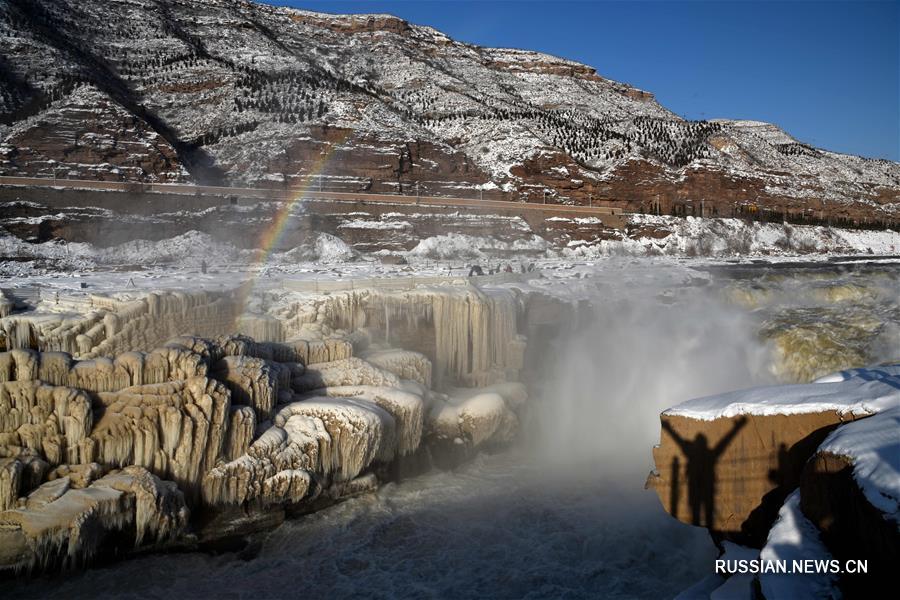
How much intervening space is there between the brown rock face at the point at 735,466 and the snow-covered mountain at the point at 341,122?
31722mm

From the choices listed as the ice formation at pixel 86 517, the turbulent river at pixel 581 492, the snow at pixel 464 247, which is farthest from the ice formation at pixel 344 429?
the snow at pixel 464 247

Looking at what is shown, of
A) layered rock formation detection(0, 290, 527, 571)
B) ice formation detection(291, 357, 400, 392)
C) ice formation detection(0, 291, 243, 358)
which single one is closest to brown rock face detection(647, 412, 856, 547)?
layered rock formation detection(0, 290, 527, 571)

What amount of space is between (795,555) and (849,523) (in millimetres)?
439

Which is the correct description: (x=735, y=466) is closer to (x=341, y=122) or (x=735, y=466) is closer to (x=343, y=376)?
(x=343, y=376)

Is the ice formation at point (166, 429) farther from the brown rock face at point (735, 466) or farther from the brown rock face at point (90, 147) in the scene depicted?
the brown rock face at point (90, 147)

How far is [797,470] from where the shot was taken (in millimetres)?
5395

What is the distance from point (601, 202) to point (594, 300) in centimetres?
2670

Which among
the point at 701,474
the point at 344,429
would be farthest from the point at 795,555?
the point at 344,429

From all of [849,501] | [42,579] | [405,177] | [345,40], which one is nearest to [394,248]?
[405,177]

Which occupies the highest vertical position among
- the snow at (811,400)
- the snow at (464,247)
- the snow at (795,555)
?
the snow at (464,247)

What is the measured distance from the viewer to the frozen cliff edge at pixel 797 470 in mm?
3721

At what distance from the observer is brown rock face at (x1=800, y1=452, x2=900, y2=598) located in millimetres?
3467

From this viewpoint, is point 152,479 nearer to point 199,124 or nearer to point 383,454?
point 383,454

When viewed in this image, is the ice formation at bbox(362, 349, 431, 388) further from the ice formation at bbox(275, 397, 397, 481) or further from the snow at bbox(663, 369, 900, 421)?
the snow at bbox(663, 369, 900, 421)
